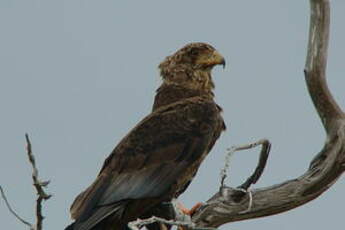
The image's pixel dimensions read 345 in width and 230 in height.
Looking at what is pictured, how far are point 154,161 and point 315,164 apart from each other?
142cm

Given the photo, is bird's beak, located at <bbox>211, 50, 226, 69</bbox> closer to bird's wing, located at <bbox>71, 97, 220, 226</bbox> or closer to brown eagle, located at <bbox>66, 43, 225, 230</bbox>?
brown eagle, located at <bbox>66, 43, 225, 230</bbox>

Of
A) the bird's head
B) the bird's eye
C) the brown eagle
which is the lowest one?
the brown eagle

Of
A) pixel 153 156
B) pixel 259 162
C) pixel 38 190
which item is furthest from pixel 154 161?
pixel 38 190

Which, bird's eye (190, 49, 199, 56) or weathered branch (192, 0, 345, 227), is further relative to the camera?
bird's eye (190, 49, 199, 56)

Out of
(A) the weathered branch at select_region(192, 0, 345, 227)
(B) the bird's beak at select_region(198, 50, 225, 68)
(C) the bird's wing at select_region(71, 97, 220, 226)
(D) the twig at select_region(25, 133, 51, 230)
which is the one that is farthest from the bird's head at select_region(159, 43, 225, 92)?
(D) the twig at select_region(25, 133, 51, 230)

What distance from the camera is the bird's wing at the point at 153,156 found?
568 cm

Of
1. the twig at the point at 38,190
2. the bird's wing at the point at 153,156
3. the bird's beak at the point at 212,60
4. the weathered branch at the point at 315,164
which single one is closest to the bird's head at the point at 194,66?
the bird's beak at the point at 212,60

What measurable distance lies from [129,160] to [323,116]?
63.6 inches

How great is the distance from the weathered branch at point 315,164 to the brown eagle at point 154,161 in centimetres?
74

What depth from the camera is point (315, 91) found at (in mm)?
5133

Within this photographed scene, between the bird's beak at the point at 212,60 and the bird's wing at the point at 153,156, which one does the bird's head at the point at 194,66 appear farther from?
the bird's wing at the point at 153,156

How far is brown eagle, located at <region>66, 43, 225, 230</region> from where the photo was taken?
18.5ft

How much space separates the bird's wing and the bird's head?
507 millimetres

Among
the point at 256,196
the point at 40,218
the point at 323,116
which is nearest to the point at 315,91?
the point at 323,116
